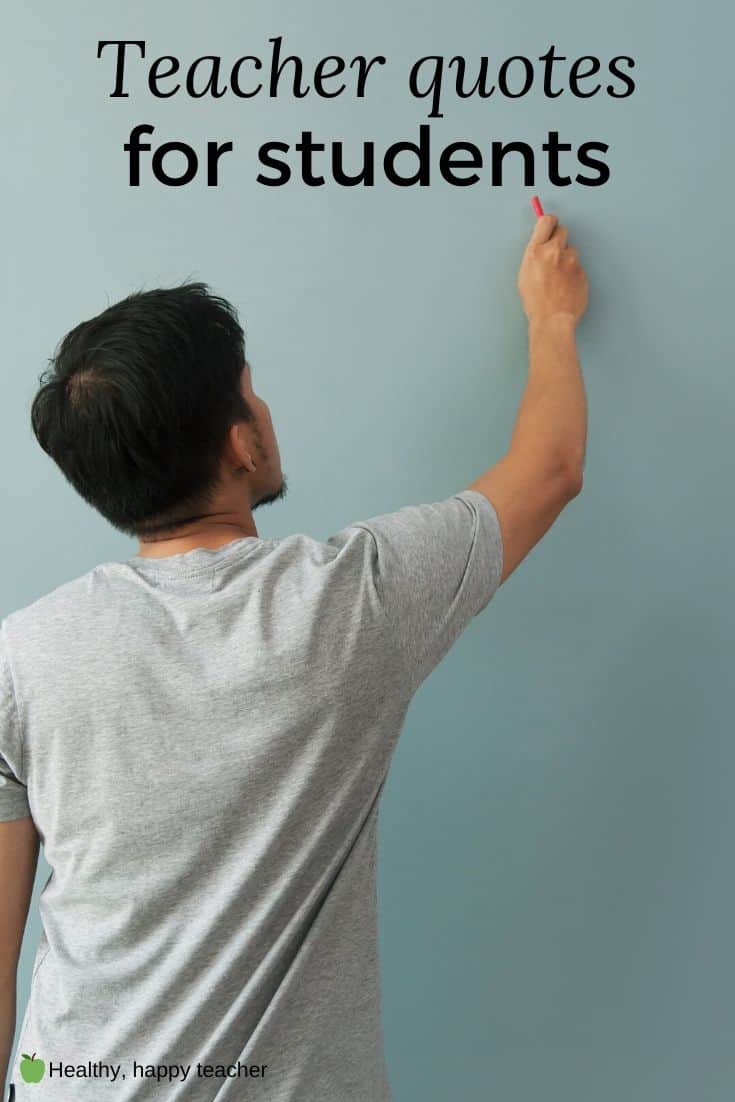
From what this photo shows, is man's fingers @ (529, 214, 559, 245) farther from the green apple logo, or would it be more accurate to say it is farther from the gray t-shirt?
the green apple logo

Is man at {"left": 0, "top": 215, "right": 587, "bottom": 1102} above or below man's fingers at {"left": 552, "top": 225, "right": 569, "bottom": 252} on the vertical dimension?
below

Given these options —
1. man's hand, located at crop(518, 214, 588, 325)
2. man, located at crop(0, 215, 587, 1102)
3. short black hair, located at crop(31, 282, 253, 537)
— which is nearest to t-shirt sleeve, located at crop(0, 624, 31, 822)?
man, located at crop(0, 215, 587, 1102)

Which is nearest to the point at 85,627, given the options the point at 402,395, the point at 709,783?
the point at 402,395

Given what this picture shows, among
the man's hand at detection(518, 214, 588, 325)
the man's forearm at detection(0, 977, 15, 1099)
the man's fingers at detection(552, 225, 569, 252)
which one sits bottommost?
the man's forearm at detection(0, 977, 15, 1099)

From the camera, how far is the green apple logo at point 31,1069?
883mm

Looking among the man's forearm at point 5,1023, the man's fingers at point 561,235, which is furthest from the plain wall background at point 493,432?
the man's forearm at point 5,1023

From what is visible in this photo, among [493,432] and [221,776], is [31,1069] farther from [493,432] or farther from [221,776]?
[493,432]

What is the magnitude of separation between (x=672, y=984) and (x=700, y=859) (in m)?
0.14

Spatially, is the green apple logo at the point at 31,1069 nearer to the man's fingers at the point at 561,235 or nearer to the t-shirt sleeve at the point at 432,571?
the t-shirt sleeve at the point at 432,571

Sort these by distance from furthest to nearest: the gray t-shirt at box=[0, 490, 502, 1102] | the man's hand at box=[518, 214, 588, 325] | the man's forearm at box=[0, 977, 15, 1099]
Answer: the man's hand at box=[518, 214, 588, 325] < the man's forearm at box=[0, 977, 15, 1099] < the gray t-shirt at box=[0, 490, 502, 1102]

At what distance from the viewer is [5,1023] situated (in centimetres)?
97

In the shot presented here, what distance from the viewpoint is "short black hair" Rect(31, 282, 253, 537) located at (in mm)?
822

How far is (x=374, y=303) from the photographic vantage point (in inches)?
44.2

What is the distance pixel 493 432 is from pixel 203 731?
1.64 feet
